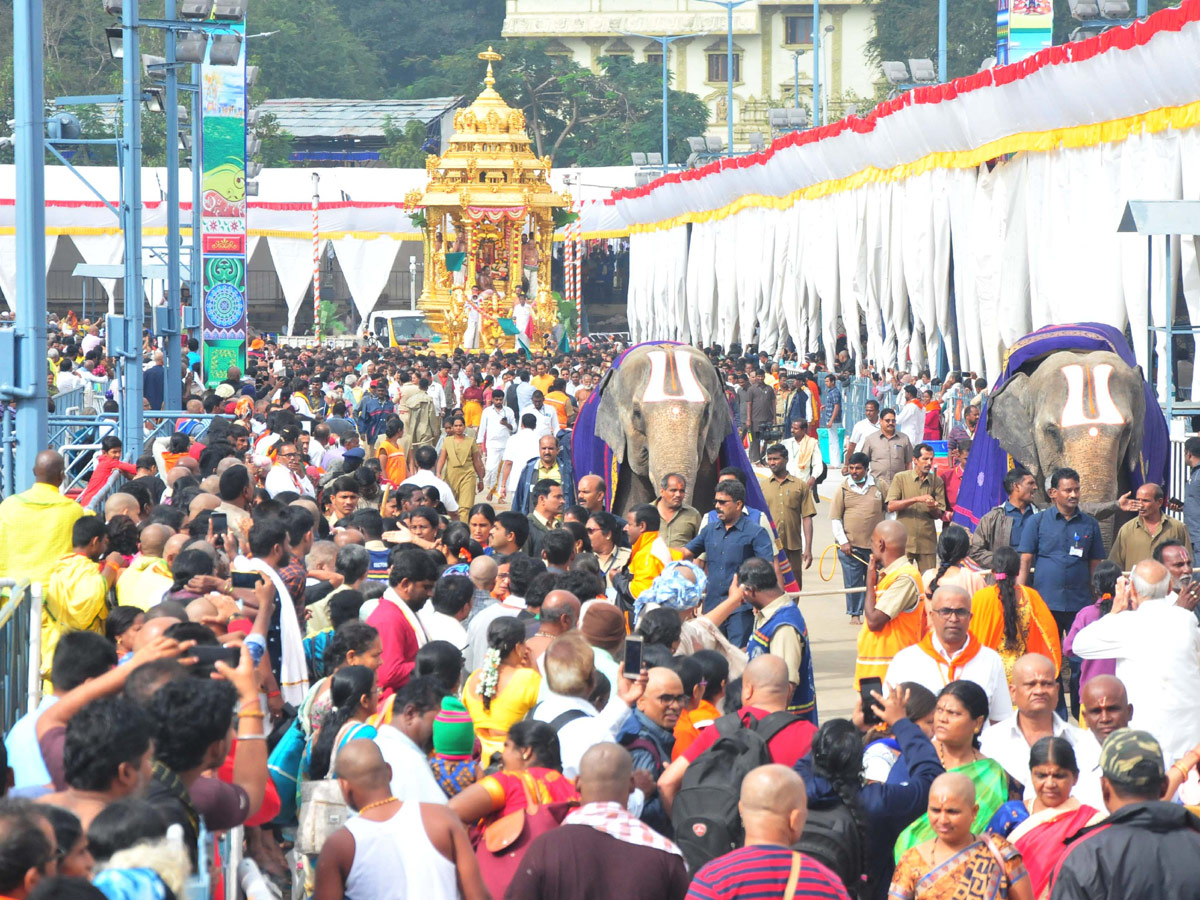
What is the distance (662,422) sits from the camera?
11.8 metres

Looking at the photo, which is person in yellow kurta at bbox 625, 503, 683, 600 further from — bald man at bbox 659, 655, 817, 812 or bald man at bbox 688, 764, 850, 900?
bald man at bbox 688, 764, 850, 900

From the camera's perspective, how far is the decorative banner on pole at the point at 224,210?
21.9 metres

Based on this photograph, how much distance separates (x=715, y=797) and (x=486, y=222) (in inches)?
1422

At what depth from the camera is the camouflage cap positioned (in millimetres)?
4918

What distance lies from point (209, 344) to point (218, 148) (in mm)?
2334

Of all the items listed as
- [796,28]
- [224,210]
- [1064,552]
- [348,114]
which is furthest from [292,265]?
[1064,552]

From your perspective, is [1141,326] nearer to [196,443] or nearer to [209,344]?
[196,443]

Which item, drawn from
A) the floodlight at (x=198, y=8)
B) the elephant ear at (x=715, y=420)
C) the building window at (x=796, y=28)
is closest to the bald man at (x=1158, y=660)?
the elephant ear at (x=715, y=420)

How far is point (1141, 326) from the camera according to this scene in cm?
1445

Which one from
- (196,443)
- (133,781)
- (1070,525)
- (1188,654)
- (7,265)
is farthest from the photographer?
(7,265)

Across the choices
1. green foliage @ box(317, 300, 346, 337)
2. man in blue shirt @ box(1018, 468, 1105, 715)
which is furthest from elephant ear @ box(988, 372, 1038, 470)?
green foliage @ box(317, 300, 346, 337)

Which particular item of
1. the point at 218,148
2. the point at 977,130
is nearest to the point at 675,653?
the point at 977,130

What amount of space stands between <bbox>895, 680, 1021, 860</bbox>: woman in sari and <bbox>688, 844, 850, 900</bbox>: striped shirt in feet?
3.77

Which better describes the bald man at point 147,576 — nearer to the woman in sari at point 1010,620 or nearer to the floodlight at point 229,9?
the woman in sari at point 1010,620
